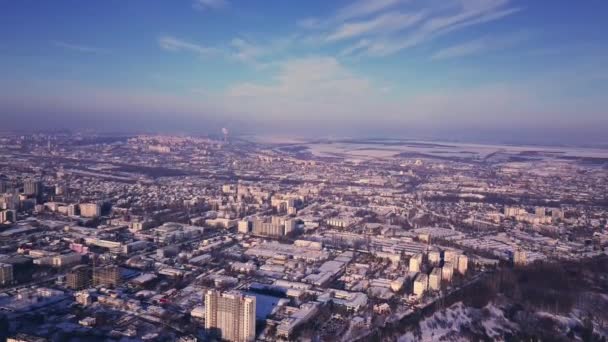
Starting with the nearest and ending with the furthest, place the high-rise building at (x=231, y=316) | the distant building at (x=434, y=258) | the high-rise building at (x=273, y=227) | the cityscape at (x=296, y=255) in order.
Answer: the high-rise building at (x=231, y=316), the cityscape at (x=296, y=255), the distant building at (x=434, y=258), the high-rise building at (x=273, y=227)

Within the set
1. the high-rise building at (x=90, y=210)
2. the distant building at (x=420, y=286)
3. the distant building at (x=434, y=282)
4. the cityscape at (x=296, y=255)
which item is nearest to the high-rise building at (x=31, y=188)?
the cityscape at (x=296, y=255)

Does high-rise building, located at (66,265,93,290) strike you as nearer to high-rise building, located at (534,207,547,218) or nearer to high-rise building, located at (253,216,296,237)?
high-rise building, located at (253,216,296,237)

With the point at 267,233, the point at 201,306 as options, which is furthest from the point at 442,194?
the point at 201,306

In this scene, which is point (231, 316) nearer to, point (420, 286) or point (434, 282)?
point (420, 286)

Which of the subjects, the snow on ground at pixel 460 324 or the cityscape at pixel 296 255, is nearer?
the snow on ground at pixel 460 324

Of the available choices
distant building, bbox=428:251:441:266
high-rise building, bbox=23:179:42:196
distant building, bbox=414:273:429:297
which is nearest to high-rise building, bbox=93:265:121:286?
distant building, bbox=414:273:429:297

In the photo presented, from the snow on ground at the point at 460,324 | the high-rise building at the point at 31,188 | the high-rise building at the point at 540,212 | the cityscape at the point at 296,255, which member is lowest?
the snow on ground at the point at 460,324

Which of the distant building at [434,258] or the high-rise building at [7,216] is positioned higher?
the high-rise building at [7,216]

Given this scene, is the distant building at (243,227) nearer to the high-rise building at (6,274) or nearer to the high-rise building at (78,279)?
the high-rise building at (78,279)

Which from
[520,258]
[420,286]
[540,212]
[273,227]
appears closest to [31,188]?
[273,227]
